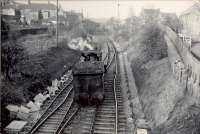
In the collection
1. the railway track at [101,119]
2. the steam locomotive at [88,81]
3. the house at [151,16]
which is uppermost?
the house at [151,16]

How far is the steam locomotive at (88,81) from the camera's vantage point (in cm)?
1459

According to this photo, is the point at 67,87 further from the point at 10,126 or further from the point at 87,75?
the point at 10,126

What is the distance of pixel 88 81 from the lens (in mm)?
14727

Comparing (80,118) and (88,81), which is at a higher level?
(88,81)

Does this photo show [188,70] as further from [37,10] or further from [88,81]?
[37,10]

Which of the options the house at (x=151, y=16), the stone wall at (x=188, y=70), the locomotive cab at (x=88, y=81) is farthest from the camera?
the house at (x=151, y=16)

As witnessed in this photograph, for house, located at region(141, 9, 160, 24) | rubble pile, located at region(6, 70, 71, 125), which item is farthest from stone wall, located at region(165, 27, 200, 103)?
house, located at region(141, 9, 160, 24)

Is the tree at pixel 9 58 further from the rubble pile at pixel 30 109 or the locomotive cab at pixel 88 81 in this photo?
the locomotive cab at pixel 88 81

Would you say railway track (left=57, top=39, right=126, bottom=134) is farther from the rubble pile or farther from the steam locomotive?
the rubble pile

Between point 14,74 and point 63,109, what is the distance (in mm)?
5356

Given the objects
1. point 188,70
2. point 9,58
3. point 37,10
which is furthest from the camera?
point 37,10

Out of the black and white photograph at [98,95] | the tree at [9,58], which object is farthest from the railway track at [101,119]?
the tree at [9,58]

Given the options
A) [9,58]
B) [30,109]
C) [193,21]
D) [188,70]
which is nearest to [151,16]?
[193,21]

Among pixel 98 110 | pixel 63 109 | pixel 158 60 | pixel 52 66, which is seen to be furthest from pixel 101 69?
pixel 52 66
